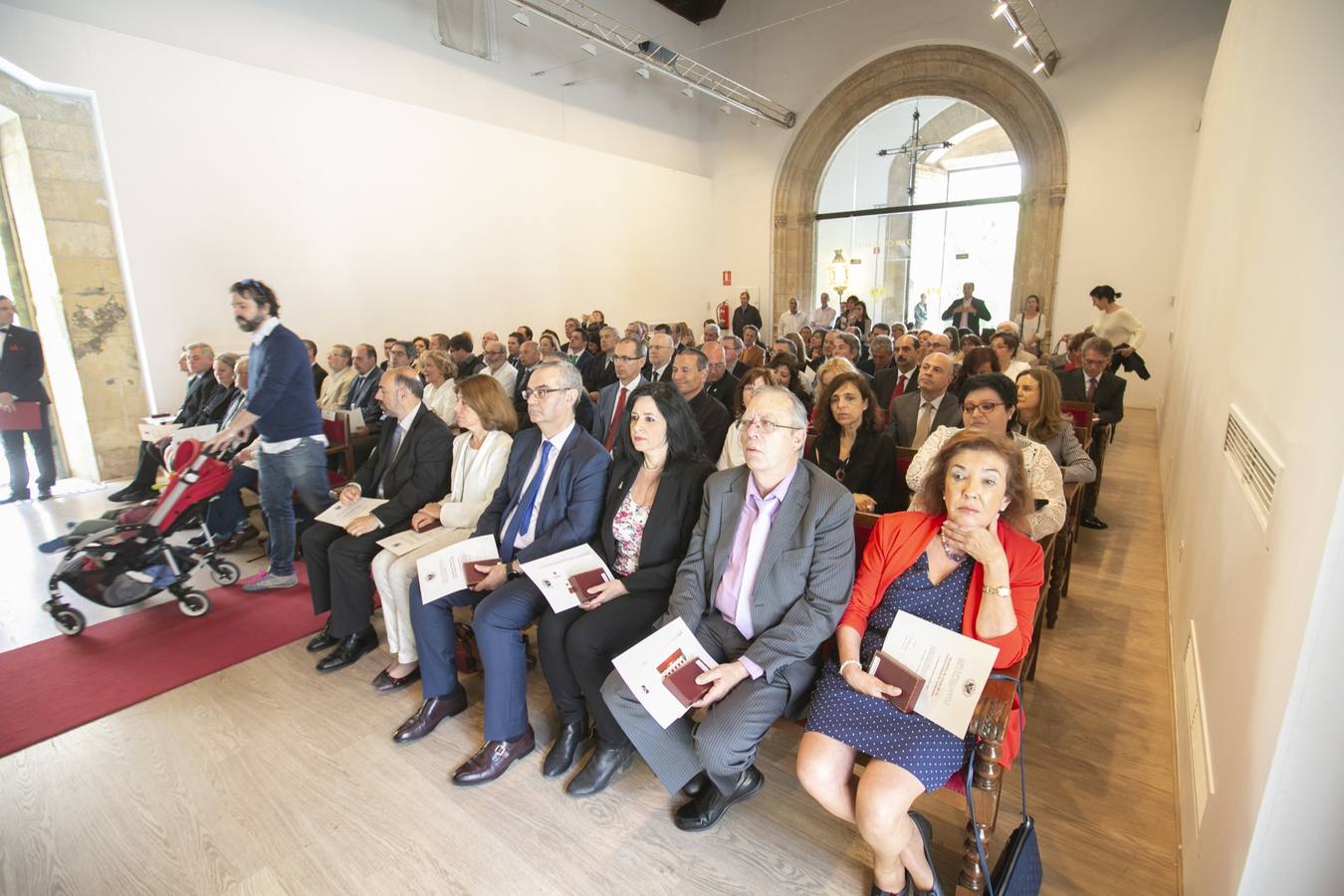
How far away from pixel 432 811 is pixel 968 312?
392 inches

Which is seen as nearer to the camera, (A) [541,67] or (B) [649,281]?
(A) [541,67]

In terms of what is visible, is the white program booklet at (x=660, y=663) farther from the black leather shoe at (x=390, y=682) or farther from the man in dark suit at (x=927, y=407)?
the man in dark suit at (x=927, y=407)

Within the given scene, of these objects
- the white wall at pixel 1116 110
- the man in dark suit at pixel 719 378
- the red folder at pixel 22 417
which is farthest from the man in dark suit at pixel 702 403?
the white wall at pixel 1116 110

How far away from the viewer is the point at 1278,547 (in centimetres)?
137

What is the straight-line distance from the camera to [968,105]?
37.0 feet

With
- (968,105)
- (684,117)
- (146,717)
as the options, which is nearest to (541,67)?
(684,117)

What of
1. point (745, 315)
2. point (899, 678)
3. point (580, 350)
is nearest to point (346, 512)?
point (899, 678)

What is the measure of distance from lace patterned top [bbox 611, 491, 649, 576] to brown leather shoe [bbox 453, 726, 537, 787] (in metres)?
0.74

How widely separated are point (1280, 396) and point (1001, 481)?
26.3 inches

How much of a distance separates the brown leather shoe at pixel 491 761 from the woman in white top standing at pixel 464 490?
0.72m

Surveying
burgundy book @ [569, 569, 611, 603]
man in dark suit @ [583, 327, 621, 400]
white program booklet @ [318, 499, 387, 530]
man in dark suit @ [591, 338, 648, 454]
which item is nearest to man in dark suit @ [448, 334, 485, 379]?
man in dark suit @ [583, 327, 621, 400]

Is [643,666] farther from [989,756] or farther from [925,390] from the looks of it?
[925,390]

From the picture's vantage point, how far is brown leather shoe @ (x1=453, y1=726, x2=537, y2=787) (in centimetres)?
226

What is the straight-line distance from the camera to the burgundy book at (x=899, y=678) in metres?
1.69
